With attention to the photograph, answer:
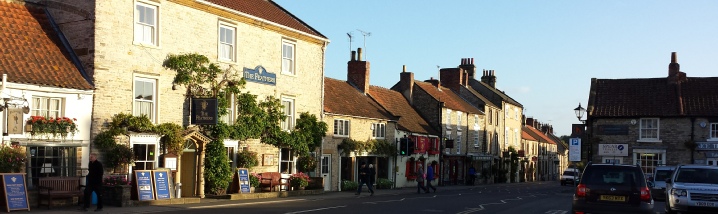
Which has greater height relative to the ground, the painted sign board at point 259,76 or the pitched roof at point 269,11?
the pitched roof at point 269,11

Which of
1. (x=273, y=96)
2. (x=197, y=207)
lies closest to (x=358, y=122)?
(x=273, y=96)

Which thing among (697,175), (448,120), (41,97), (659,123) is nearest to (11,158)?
(41,97)

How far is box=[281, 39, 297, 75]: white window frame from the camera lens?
33.2 metres

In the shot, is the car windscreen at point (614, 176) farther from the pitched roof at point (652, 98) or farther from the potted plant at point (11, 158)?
the pitched roof at point (652, 98)

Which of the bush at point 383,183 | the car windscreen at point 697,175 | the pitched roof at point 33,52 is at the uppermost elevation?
the pitched roof at point 33,52

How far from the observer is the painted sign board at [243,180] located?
95.4ft

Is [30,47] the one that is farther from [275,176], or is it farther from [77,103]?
[275,176]

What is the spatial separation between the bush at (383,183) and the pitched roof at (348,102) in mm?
3612

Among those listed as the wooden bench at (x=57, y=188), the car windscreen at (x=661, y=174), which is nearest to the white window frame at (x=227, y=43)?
the wooden bench at (x=57, y=188)

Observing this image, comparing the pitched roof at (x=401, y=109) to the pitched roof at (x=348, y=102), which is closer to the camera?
the pitched roof at (x=348, y=102)

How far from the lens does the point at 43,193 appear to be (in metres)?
20.8

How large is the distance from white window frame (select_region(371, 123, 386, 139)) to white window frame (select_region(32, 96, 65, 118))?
22.4 metres

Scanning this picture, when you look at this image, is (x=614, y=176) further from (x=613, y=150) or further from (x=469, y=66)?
(x=469, y=66)

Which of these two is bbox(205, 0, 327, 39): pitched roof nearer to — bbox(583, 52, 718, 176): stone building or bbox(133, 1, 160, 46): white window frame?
bbox(133, 1, 160, 46): white window frame
